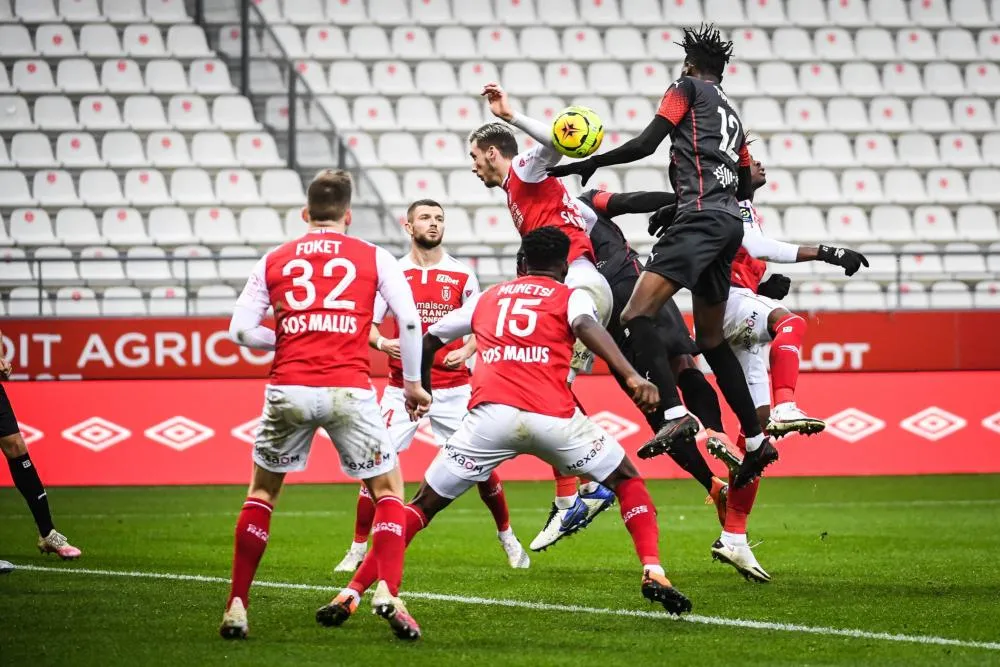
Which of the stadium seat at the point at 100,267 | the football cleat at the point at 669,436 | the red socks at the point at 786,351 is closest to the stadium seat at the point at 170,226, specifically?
the stadium seat at the point at 100,267

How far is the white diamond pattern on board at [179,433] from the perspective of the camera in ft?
47.6

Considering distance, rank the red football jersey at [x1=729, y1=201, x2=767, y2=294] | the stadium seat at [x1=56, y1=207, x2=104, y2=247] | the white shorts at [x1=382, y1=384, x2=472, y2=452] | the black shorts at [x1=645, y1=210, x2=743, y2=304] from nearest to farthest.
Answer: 1. the black shorts at [x1=645, y1=210, x2=743, y2=304]
2. the white shorts at [x1=382, y1=384, x2=472, y2=452]
3. the red football jersey at [x1=729, y1=201, x2=767, y2=294]
4. the stadium seat at [x1=56, y1=207, x2=104, y2=247]

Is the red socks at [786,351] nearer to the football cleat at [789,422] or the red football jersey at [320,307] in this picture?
the football cleat at [789,422]

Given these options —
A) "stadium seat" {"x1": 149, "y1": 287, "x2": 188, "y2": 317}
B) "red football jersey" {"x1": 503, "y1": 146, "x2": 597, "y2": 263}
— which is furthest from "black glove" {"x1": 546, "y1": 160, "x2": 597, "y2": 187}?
"stadium seat" {"x1": 149, "y1": 287, "x2": 188, "y2": 317}

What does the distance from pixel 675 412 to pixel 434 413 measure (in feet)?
8.22

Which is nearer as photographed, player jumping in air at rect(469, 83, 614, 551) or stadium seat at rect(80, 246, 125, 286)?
player jumping in air at rect(469, 83, 614, 551)

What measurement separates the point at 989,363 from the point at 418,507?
1298 cm

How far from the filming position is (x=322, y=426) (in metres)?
5.93

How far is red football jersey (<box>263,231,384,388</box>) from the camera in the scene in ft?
19.5

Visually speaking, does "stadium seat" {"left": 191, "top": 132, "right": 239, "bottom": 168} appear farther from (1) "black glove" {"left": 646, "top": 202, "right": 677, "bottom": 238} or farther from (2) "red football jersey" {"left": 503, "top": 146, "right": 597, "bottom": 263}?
(1) "black glove" {"left": 646, "top": 202, "right": 677, "bottom": 238}

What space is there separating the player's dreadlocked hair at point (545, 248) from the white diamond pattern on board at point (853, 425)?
9223mm

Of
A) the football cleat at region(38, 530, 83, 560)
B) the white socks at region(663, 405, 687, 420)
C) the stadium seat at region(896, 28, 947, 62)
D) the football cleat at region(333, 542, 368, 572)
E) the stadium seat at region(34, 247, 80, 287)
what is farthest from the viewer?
the stadium seat at region(896, 28, 947, 62)

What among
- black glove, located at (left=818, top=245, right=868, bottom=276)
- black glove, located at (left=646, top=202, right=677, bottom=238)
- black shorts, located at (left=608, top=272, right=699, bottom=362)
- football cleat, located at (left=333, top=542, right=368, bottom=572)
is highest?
black glove, located at (left=646, top=202, right=677, bottom=238)

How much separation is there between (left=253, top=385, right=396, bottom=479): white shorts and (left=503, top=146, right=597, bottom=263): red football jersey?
7.67 feet
